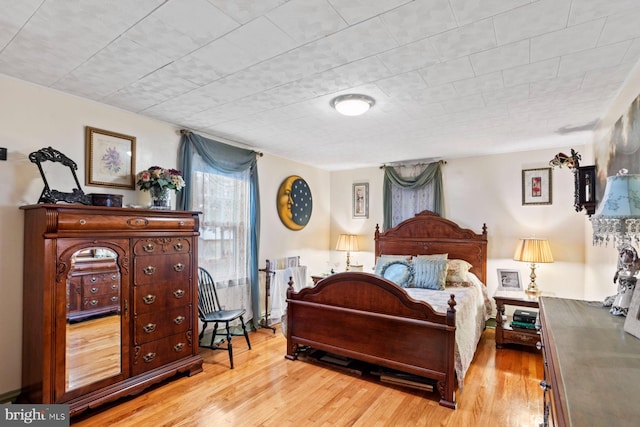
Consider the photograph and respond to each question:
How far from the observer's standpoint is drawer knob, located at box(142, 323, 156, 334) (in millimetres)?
2650

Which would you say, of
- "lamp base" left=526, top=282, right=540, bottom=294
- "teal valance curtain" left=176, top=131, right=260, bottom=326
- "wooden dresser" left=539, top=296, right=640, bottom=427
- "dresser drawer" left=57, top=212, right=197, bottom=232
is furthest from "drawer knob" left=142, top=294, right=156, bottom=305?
"lamp base" left=526, top=282, right=540, bottom=294

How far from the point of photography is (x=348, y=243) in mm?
5285

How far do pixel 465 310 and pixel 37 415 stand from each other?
3403 mm

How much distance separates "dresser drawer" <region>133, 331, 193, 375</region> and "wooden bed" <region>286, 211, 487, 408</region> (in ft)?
3.34

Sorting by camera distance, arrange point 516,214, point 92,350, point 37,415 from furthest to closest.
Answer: point 516,214 → point 92,350 → point 37,415

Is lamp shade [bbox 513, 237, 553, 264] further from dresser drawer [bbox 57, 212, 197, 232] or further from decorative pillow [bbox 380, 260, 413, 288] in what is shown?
dresser drawer [bbox 57, 212, 197, 232]

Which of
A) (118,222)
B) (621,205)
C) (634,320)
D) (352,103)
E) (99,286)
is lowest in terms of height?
(99,286)

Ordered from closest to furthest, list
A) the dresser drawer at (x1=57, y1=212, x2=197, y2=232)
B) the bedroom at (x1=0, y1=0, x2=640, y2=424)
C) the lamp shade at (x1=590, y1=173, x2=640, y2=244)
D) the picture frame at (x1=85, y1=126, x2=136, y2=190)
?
the lamp shade at (x1=590, y1=173, x2=640, y2=244), the dresser drawer at (x1=57, y1=212, x2=197, y2=232), the bedroom at (x1=0, y1=0, x2=640, y2=424), the picture frame at (x1=85, y1=126, x2=136, y2=190)

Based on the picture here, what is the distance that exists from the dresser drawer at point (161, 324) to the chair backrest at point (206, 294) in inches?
16.8

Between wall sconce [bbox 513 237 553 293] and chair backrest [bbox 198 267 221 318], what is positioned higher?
wall sconce [bbox 513 237 553 293]

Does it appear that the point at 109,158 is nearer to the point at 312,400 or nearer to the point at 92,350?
the point at 92,350

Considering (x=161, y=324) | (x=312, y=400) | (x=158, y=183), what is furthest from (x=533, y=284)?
(x=158, y=183)

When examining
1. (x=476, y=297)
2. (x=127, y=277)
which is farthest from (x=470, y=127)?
(x=127, y=277)

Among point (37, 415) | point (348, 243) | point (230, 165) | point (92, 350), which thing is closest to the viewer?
point (37, 415)
